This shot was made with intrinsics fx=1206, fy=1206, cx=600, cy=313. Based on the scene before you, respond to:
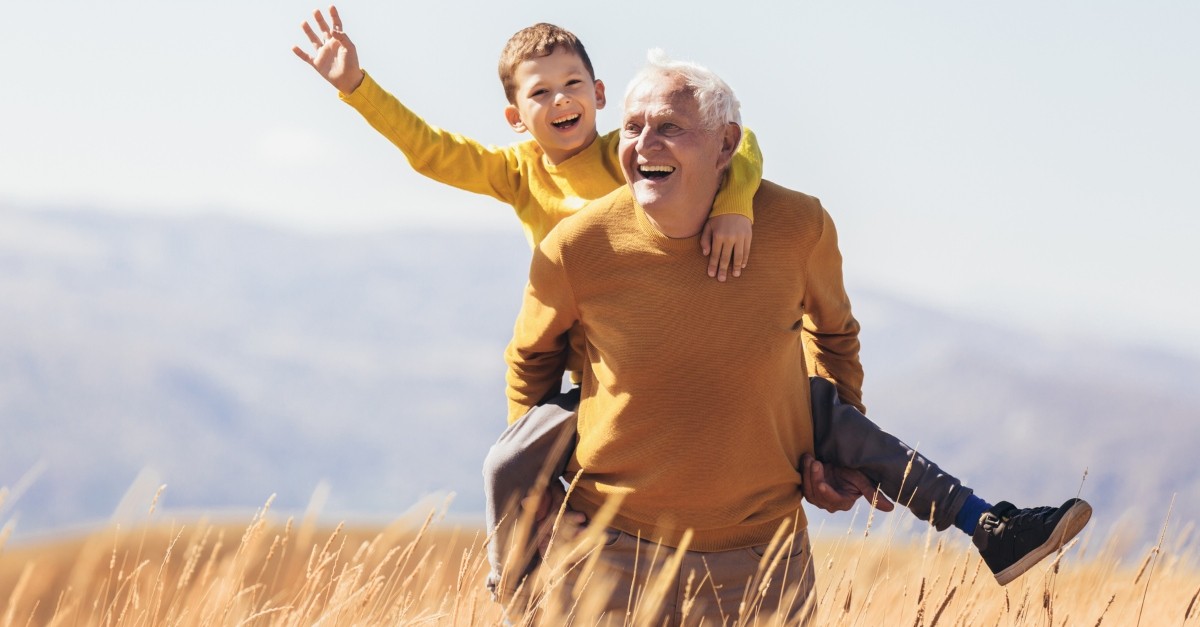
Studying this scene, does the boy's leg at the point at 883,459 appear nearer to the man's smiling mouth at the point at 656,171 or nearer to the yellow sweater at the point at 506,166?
the man's smiling mouth at the point at 656,171

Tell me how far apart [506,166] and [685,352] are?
1.34m

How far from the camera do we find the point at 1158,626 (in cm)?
512

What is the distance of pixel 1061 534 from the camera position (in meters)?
3.39

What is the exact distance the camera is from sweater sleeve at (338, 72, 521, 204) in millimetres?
4141

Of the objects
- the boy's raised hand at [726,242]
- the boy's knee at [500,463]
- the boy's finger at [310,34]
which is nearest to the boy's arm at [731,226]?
the boy's raised hand at [726,242]

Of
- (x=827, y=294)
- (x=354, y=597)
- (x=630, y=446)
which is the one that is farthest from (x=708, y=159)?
(x=354, y=597)

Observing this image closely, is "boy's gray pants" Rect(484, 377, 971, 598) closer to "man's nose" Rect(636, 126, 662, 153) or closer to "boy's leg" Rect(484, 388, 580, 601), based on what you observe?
"boy's leg" Rect(484, 388, 580, 601)

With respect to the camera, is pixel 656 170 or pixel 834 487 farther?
pixel 834 487

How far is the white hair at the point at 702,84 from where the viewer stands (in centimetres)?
326

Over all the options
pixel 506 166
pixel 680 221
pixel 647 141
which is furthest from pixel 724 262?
pixel 506 166

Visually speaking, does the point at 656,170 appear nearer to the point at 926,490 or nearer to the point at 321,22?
Result: the point at 926,490

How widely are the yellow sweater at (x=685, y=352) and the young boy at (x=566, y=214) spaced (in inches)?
4.5

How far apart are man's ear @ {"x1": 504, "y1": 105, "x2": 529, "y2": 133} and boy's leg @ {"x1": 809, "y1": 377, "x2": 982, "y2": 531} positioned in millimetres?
1460

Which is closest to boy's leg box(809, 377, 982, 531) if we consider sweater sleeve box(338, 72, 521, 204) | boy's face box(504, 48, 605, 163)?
boy's face box(504, 48, 605, 163)
